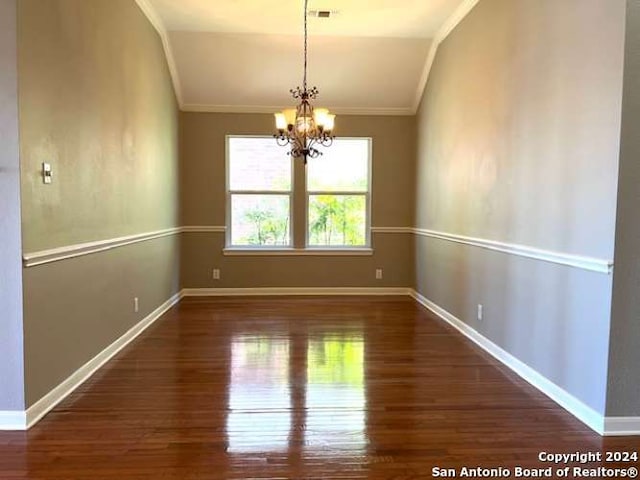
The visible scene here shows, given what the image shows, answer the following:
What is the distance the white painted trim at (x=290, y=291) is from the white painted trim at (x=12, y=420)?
3969mm

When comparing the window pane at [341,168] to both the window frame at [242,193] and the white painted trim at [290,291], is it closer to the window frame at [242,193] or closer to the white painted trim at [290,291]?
the window frame at [242,193]

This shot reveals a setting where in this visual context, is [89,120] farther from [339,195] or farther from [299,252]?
[339,195]

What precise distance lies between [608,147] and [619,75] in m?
0.35

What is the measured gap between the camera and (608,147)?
2604 millimetres

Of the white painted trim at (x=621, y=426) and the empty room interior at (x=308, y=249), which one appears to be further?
the white painted trim at (x=621, y=426)

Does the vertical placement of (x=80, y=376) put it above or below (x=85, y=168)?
below

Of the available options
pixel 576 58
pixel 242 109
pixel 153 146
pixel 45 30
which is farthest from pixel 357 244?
pixel 45 30

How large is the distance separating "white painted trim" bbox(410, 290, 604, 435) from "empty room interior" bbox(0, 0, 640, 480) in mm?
16

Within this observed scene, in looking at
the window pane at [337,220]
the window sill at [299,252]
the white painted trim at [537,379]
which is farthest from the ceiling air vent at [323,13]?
the white painted trim at [537,379]

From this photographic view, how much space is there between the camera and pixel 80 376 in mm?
3336

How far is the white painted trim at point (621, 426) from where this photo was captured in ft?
8.70

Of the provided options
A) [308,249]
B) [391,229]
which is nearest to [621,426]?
[391,229]

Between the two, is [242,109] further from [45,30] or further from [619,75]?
[619,75]

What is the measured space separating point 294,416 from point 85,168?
2.12m
